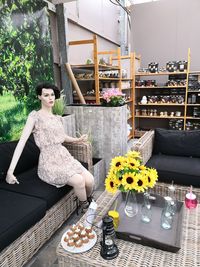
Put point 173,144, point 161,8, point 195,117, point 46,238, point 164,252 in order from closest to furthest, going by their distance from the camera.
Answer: point 164,252, point 46,238, point 173,144, point 195,117, point 161,8

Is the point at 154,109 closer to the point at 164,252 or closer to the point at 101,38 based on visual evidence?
the point at 101,38

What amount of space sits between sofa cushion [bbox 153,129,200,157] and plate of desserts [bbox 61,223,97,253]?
1440 mm

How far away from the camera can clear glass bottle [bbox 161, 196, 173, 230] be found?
4.44 feet

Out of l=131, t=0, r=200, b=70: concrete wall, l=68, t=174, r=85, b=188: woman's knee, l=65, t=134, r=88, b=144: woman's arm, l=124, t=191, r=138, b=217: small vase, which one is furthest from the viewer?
l=131, t=0, r=200, b=70: concrete wall

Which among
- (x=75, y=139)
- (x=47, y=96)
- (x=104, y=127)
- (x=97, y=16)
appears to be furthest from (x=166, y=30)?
(x=47, y=96)

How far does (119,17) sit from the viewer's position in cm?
554

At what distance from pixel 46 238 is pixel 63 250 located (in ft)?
1.97

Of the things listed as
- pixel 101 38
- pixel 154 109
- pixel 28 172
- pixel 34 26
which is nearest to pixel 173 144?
pixel 28 172

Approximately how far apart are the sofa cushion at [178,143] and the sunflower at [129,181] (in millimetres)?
1287

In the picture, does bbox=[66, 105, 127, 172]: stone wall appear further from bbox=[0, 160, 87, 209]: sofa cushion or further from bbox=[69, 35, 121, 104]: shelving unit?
bbox=[0, 160, 87, 209]: sofa cushion

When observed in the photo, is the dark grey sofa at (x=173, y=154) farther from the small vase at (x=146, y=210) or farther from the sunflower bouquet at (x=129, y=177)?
the sunflower bouquet at (x=129, y=177)

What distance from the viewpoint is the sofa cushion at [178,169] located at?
198cm

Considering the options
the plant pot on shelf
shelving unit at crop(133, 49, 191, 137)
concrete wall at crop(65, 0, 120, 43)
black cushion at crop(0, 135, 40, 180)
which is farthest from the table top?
shelving unit at crop(133, 49, 191, 137)

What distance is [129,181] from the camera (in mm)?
1253
